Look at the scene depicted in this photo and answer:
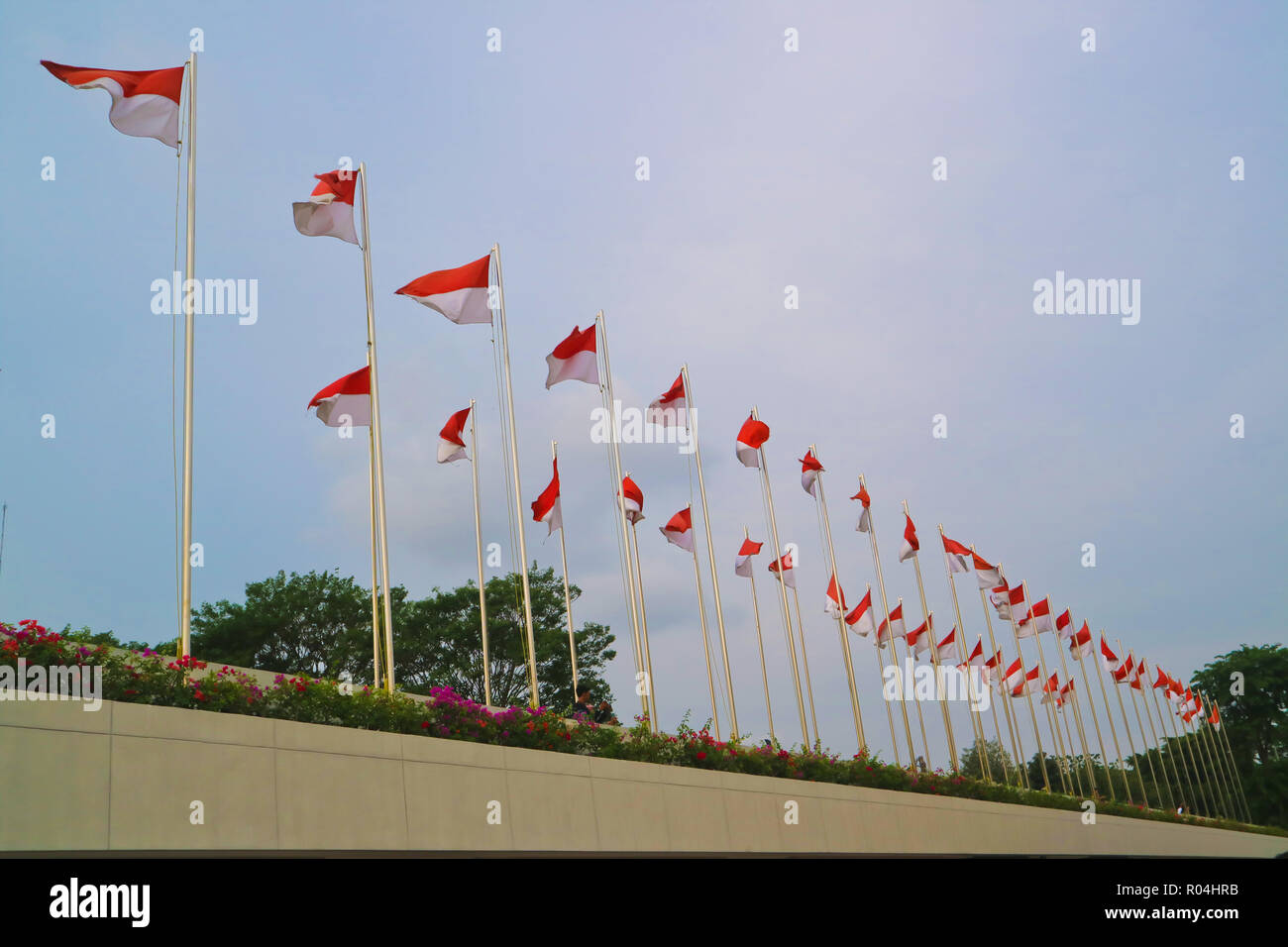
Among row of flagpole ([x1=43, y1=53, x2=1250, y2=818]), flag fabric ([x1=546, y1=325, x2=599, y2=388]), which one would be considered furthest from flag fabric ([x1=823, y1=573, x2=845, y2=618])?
flag fabric ([x1=546, y1=325, x2=599, y2=388])

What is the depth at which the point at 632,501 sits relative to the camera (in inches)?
886

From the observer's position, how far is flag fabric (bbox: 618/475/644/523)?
22.4 metres

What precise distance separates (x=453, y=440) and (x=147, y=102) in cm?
874

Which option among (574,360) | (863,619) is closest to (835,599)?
(863,619)

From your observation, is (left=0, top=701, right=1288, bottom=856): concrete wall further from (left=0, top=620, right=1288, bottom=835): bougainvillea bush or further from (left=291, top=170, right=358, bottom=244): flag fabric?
(left=291, top=170, right=358, bottom=244): flag fabric

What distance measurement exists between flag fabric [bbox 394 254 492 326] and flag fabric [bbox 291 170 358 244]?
131cm

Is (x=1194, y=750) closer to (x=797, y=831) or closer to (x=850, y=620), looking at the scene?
(x=850, y=620)

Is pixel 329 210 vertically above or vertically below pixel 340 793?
above

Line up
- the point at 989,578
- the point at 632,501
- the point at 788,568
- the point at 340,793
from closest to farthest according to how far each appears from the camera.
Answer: the point at 340,793 < the point at 632,501 < the point at 788,568 < the point at 989,578

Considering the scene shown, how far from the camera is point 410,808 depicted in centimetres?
1079

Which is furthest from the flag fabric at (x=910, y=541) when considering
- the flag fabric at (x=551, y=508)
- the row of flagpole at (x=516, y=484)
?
the flag fabric at (x=551, y=508)

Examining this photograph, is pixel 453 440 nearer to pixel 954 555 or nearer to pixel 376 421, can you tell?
pixel 376 421
